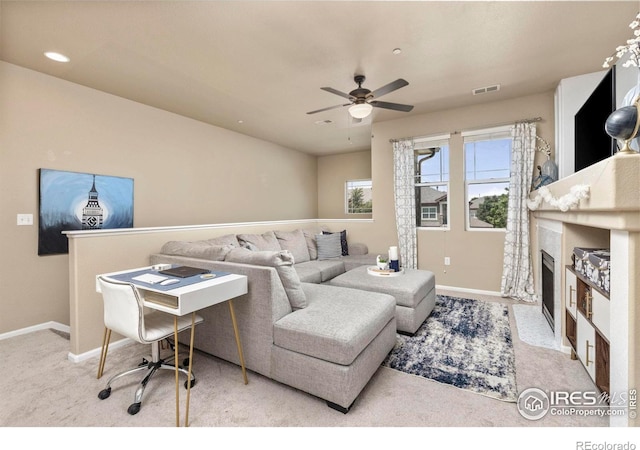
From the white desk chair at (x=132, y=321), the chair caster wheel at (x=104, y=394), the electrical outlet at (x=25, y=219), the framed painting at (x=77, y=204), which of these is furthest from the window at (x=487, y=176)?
the electrical outlet at (x=25, y=219)

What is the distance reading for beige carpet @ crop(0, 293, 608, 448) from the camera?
1562 mm

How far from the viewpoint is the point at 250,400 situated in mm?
1746

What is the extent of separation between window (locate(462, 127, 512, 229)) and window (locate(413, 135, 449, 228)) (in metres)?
0.31

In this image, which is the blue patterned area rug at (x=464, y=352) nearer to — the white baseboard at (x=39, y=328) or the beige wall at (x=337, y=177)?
the white baseboard at (x=39, y=328)

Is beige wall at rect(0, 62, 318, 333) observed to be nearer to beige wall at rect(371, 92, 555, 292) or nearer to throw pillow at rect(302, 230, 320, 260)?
throw pillow at rect(302, 230, 320, 260)

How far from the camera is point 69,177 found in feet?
9.80

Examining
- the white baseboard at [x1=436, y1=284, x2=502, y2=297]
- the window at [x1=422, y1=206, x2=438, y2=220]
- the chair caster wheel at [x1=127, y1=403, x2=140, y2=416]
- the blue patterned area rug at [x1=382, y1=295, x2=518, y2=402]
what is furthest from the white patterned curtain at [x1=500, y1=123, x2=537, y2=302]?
the chair caster wheel at [x1=127, y1=403, x2=140, y2=416]

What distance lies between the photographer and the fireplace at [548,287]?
8.82 ft

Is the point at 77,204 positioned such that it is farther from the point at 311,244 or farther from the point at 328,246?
the point at 328,246

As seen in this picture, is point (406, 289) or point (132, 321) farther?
point (406, 289)

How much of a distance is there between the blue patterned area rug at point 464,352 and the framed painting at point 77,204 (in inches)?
138

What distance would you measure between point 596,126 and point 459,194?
1.83 meters

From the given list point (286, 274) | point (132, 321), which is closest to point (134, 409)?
point (132, 321)

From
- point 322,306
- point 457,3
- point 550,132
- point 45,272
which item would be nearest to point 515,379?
point 322,306
